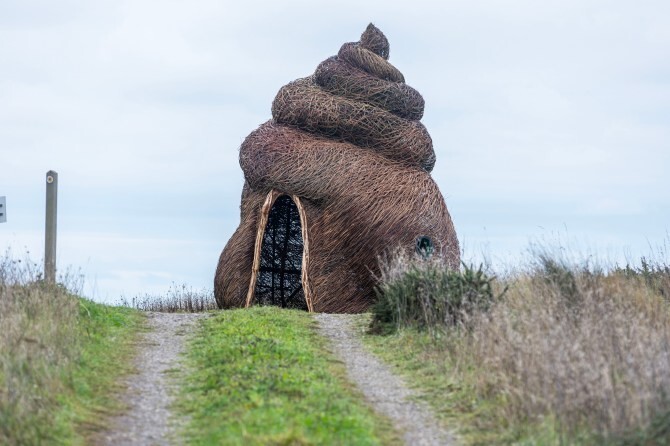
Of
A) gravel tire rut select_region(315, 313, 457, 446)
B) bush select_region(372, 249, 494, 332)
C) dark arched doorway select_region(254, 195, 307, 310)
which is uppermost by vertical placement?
dark arched doorway select_region(254, 195, 307, 310)

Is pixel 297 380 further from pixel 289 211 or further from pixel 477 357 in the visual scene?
pixel 289 211

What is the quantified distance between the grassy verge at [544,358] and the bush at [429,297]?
0.11ft

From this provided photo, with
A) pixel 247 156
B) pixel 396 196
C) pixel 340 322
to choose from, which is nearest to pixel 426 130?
pixel 396 196

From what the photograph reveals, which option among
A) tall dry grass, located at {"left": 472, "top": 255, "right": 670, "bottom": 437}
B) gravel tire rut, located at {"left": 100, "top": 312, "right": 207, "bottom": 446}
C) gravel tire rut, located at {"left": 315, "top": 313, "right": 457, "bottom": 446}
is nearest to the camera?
tall dry grass, located at {"left": 472, "top": 255, "right": 670, "bottom": 437}

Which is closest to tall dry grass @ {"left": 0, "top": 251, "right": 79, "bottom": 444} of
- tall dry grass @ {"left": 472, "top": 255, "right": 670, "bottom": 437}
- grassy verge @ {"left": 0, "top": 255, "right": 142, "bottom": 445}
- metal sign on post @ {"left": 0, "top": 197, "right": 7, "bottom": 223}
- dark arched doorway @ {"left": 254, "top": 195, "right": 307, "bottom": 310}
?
grassy verge @ {"left": 0, "top": 255, "right": 142, "bottom": 445}

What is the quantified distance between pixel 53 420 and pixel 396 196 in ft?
34.4

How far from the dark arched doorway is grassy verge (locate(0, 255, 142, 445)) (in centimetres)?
A: 538

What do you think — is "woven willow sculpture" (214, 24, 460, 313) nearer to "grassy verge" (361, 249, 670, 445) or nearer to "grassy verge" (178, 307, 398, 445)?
"grassy verge" (361, 249, 670, 445)

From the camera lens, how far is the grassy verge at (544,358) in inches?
335

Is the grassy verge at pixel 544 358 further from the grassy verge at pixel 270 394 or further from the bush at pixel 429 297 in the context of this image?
the grassy verge at pixel 270 394

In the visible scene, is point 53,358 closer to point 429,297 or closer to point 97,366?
point 97,366

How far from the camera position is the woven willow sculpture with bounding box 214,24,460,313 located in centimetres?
1844

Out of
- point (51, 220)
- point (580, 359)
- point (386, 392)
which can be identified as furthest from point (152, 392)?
point (51, 220)

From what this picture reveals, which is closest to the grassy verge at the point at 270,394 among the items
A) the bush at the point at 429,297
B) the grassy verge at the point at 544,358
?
the grassy verge at the point at 544,358
